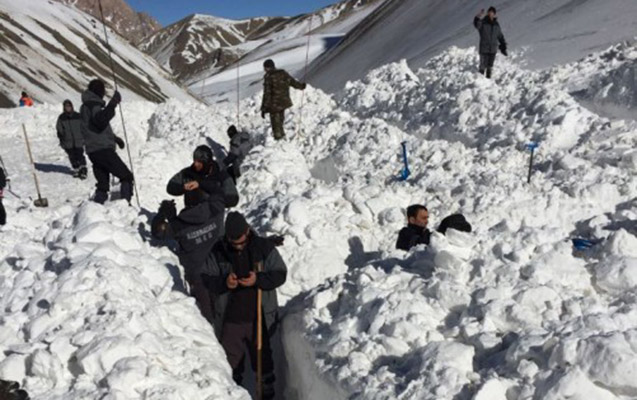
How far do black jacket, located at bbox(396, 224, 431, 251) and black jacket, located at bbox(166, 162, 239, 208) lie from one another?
205cm

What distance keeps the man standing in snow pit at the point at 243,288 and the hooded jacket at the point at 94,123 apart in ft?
12.4

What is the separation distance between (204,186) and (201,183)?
0.05m

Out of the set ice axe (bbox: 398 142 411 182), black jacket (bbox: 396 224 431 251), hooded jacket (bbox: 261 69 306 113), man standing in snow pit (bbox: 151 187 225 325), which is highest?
hooded jacket (bbox: 261 69 306 113)

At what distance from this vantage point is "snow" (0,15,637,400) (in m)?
4.23

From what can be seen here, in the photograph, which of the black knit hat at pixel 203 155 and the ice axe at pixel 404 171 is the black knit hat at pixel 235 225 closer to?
the black knit hat at pixel 203 155

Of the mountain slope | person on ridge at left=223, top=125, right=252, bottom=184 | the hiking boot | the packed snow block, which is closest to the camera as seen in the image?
the packed snow block

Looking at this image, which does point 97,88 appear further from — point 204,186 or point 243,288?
point 243,288

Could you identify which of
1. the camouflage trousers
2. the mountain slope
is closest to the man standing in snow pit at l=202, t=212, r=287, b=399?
the camouflage trousers

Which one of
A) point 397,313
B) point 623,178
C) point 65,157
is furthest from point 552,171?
point 65,157

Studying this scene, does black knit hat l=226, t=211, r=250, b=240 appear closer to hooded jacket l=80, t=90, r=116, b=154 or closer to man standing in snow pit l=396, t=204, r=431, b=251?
man standing in snow pit l=396, t=204, r=431, b=251

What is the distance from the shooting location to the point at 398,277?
5555 mm

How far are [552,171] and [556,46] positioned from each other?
7669mm

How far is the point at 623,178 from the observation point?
8.00 m

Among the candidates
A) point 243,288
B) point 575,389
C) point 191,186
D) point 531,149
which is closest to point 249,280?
point 243,288
